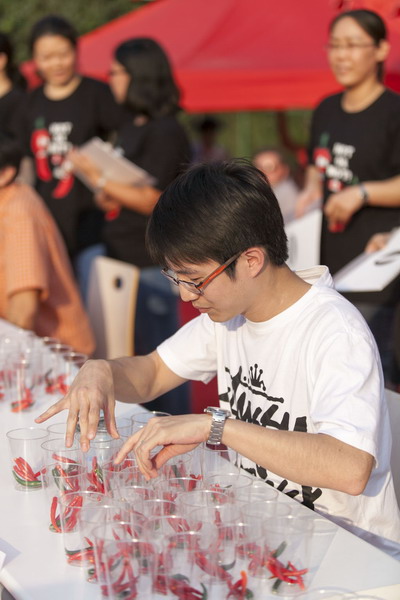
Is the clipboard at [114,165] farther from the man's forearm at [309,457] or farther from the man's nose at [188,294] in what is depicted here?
the man's forearm at [309,457]

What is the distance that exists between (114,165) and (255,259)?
8.75 ft

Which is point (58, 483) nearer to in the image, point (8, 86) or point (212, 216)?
point (212, 216)

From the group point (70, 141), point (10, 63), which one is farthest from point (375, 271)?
Result: point (10, 63)

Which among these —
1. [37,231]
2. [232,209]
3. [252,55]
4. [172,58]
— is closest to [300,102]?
[252,55]

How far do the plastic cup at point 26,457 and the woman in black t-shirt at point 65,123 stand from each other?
3.30 metres

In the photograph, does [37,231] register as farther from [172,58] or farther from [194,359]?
[172,58]

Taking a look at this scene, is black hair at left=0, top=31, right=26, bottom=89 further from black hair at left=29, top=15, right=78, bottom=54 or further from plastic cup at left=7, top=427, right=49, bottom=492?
plastic cup at left=7, top=427, right=49, bottom=492

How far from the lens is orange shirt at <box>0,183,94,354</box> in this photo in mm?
3629

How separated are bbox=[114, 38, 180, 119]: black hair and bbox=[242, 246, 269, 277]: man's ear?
286 centimetres

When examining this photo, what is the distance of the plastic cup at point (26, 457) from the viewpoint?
1949 millimetres

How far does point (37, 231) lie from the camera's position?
12.2 ft

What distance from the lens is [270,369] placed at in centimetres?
210

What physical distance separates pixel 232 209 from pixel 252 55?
5606mm

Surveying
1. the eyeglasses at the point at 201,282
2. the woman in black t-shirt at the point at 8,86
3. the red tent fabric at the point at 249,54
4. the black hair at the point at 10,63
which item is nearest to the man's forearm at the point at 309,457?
the eyeglasses at the point at 201,282
